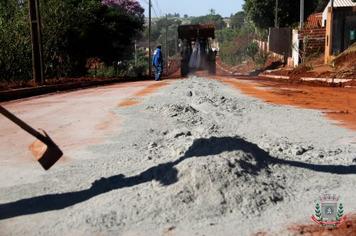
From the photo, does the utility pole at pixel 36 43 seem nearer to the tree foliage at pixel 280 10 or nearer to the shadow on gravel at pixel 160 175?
the shadow on gravel at pixel 160 175

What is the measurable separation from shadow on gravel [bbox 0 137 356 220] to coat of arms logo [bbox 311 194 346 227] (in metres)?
0.76

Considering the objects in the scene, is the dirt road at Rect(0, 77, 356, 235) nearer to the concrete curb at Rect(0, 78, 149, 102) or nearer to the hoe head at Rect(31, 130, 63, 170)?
the hoe head at Rect(31, 130, 63, 170)

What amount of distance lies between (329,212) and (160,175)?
1.69 meters

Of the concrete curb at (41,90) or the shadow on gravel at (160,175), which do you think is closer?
the shadow on gravel at (160,175)

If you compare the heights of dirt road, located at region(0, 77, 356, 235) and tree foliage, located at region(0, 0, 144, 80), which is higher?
tree foliage, located at region(0, 0, 144, 80)

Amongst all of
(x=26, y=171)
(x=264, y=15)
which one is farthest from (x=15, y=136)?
(x=264, y=15)

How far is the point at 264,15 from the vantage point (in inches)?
2069

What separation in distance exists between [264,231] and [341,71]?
65.0 feet

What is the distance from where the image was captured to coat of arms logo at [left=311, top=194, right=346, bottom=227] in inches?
173

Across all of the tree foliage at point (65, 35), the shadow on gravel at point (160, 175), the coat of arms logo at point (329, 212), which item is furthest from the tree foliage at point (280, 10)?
the coat of arms logo at point (329, 212)

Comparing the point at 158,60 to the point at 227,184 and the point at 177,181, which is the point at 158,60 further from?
the point at 227,184

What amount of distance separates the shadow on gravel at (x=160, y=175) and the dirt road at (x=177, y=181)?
0.01 meters

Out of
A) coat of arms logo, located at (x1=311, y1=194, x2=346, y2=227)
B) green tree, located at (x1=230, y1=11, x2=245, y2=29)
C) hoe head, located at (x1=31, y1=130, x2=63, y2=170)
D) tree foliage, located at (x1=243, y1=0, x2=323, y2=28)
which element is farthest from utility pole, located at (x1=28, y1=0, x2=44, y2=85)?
green tree, located at (x1=230, y1=11, x2=245, y2=29)

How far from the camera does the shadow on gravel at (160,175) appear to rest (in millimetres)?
Answer: 5164
